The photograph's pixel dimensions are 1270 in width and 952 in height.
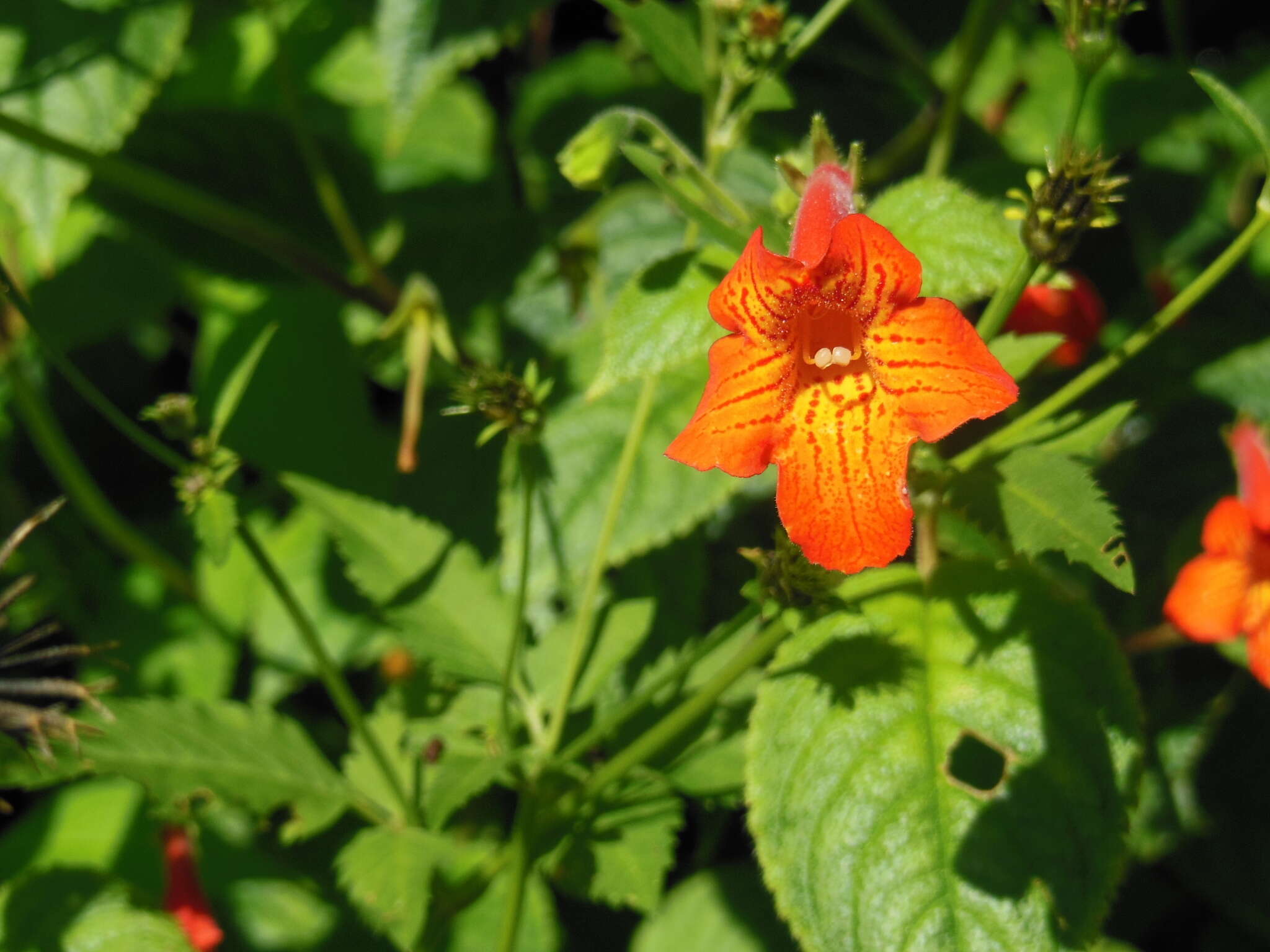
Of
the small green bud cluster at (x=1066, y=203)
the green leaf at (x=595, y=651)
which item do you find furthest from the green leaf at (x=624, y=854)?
the small green bud cluster at (x=1066, y=203)

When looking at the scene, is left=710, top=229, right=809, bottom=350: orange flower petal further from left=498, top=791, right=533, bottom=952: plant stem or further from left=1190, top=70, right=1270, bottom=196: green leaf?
left=498, top=791, right=533, bottom=952: plant stem

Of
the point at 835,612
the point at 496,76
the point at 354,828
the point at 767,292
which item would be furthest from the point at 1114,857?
Answer: the point at 496,76

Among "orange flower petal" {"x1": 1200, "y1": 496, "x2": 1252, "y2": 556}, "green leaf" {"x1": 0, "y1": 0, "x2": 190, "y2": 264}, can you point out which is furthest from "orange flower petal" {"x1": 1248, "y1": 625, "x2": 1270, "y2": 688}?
"green leaf" {"x1": 0, "y1": 0, "x2": 190, "y2": 264}

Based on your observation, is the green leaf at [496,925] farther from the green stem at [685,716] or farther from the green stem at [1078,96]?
the green stem at [1078,96]

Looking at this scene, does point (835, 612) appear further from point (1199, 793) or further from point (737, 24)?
point (1199, 793)

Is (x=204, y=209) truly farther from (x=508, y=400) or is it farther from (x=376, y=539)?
(x=508, y=400)

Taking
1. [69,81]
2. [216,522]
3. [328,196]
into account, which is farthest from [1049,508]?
[69,81]
